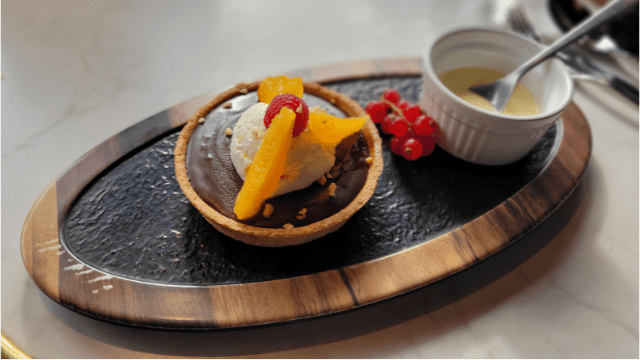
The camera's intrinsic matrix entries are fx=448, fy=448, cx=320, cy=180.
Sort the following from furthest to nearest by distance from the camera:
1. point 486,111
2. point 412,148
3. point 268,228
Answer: point 412,148 < point 486,111 < point 268,228

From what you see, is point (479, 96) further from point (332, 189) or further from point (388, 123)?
point (332, 189)

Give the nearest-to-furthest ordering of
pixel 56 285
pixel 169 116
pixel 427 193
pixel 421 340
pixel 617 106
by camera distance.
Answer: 1. pixel 56 285
2. pixel 421 340
3. pixel 427 193
4. pixel 169 116
5. pixel 617 106

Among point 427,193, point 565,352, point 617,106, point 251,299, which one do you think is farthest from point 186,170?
point 617,106

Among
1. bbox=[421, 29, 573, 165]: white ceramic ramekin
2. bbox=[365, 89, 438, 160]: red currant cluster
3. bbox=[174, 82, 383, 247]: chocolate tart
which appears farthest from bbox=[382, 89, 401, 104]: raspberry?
bbox=[174, 82, 383, 247]: chocolate tart

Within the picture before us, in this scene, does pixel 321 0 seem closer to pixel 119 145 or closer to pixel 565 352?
pixel 119 145

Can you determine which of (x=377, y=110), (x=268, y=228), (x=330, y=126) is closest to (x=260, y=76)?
(x=377, y=110)

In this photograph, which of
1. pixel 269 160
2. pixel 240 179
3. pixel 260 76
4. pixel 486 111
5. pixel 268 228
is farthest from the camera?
pixel 260 76
